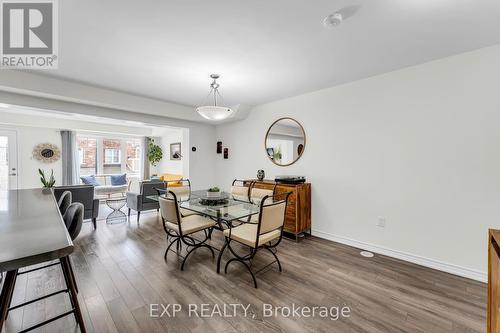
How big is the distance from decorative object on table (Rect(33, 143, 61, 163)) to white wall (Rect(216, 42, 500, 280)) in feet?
23.7

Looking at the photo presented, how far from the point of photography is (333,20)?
5.85 ft

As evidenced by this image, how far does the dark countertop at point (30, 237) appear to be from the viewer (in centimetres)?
90

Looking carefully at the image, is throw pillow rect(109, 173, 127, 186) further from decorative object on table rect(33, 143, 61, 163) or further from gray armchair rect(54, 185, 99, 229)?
gray armchair rect(54, 185, 99, 229)

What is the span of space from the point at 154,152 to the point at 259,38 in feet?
22.8

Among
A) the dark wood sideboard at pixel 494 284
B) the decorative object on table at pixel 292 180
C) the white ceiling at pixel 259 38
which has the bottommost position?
the dark wood sideboard at pixel 494 284

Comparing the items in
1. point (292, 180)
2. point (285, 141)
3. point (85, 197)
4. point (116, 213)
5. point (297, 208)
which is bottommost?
point (116, 213)

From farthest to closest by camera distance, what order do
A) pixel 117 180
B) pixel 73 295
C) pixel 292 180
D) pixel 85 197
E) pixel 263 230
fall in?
pixel 117 180 < pixel 85 197 < pixel 292 180 < pixel 263 230 < pixel 73 295

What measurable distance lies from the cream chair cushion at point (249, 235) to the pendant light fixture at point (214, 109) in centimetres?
151

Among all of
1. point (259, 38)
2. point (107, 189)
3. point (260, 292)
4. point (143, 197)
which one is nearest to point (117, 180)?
point (107, 189)

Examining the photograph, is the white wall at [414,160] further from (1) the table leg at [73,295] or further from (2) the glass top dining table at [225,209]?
(1) the table leg at [73,295]

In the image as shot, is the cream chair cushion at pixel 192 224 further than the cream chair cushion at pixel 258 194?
No

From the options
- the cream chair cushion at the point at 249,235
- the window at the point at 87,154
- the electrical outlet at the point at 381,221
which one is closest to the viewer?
the cream chair cushion at the point at 249,235

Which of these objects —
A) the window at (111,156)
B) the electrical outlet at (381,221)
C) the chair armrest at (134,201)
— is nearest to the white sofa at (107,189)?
the window at (111,156)

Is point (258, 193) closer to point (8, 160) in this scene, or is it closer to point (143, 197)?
point (143, 197)
